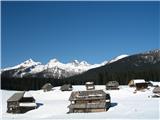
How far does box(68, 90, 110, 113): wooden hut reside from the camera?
76.6 m

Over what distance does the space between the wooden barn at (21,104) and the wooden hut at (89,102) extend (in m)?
12.9

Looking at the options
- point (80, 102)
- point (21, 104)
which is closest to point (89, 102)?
point (80, 102)

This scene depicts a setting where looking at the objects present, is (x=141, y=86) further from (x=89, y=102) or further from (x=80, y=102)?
(x=80, y=102)

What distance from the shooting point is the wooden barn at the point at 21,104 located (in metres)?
87.0

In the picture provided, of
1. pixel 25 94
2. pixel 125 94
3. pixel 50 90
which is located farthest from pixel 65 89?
pixel 25 94

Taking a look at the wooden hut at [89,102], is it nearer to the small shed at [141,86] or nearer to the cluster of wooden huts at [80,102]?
the cluster of wooden huts at [80,102]

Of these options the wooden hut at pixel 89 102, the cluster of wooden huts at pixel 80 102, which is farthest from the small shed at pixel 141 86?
the wooden hut at pixel 89 102

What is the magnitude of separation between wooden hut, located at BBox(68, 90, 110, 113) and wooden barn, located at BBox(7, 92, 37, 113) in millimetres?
12896

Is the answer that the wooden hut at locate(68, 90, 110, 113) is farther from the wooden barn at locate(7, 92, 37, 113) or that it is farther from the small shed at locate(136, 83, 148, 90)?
the small shed at locate(136, 83, 148, 90)

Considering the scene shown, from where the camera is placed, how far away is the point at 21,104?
8725 cm

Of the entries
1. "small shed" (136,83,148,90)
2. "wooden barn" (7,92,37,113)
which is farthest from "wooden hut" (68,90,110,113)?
"small shed" (136,83,148,90)

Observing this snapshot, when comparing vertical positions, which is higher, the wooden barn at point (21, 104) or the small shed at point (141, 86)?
the small shed at point (141, 86)

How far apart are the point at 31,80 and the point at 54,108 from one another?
279 feet

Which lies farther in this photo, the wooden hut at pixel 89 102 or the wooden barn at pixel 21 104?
the wooden barn at pixel 21 104
